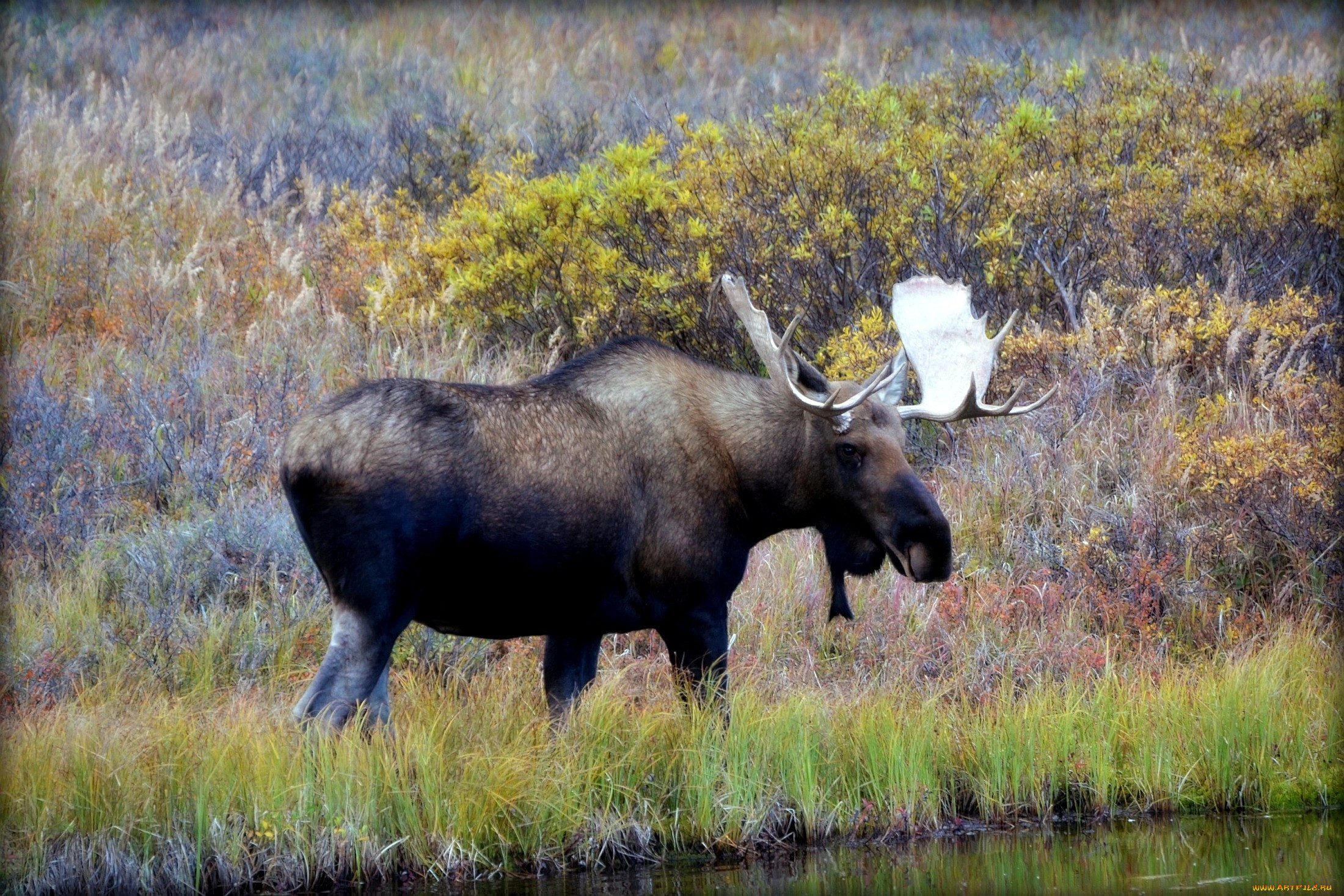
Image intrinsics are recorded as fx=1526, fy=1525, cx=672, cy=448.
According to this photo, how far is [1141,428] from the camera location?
9.58 meters

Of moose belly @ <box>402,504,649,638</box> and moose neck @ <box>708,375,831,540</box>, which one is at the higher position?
moose neck @ <box>708,375,831,540</box>

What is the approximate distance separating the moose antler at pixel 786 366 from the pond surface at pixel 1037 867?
1821mm

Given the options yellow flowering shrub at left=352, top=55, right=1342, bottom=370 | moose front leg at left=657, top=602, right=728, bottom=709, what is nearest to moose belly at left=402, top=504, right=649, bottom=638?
moose front leg at left=657, top=602, right=728, bottom=709

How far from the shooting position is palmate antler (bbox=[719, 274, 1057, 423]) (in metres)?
6.64

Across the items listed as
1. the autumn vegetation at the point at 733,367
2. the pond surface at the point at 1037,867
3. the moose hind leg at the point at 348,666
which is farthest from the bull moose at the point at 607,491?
the pond surface at the point at 1037,867

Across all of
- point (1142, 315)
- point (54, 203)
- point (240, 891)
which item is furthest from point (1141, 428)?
point (54, 203)

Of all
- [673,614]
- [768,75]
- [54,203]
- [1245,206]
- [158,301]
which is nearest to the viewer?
[673,614]

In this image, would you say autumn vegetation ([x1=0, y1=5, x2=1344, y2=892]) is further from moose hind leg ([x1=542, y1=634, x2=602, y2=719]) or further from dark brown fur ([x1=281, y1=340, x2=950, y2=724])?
dark brown fur ([x1=281, y1=340, x2=950, y2=724])

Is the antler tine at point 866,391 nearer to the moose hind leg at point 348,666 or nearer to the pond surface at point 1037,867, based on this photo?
the pond surface at point 1037,867

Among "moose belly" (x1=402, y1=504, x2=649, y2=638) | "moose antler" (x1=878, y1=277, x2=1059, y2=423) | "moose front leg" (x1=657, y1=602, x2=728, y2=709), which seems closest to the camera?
"moose belly" (x1=402, y1=504, x2=649, y2=638)

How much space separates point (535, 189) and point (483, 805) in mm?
6050

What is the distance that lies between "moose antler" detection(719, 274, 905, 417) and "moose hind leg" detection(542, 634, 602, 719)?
136 centimetres

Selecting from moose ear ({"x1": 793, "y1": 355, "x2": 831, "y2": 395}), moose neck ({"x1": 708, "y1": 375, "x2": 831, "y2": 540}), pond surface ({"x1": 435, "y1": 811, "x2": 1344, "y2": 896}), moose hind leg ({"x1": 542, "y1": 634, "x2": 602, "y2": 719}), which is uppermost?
moose ear ({"x1": 793, "y1": 355, "x2": 831, "y2": 395})

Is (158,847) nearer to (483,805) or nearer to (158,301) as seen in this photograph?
(483,805)
